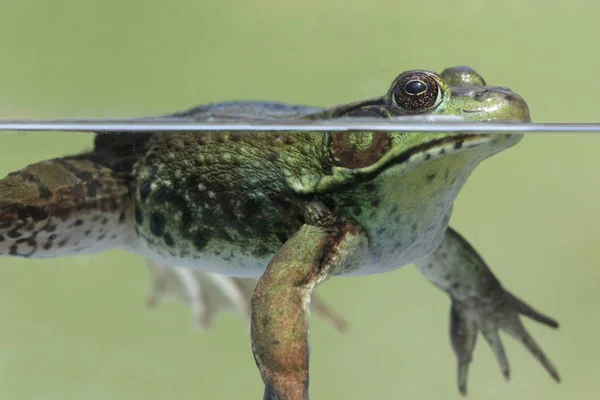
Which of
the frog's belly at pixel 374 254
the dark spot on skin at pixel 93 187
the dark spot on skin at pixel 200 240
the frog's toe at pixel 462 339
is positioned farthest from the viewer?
the frog's toe at pixel 462 339

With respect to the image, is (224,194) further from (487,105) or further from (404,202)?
Answer: (487,105)

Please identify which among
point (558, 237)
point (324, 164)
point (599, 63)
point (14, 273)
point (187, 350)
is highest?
point (599, 63)

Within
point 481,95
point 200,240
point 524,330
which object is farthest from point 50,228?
point 524,330

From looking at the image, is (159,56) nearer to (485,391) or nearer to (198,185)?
(198,185)

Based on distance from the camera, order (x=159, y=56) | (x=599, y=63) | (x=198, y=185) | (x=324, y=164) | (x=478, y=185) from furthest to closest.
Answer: (x=159, y=56) < (x=478, y=185) < (x=599, y=63) < (x=198, y=185) < (x=324, y=164)

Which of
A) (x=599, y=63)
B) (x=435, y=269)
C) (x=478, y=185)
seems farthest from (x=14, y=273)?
(x=599, y=63)

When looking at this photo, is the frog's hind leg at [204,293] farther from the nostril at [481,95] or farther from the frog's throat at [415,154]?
the nostril at [481,95]

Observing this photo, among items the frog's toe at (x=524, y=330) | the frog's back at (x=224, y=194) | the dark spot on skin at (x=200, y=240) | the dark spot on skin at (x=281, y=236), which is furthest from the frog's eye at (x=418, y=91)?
the frog's toe at (x=524, y=330)
